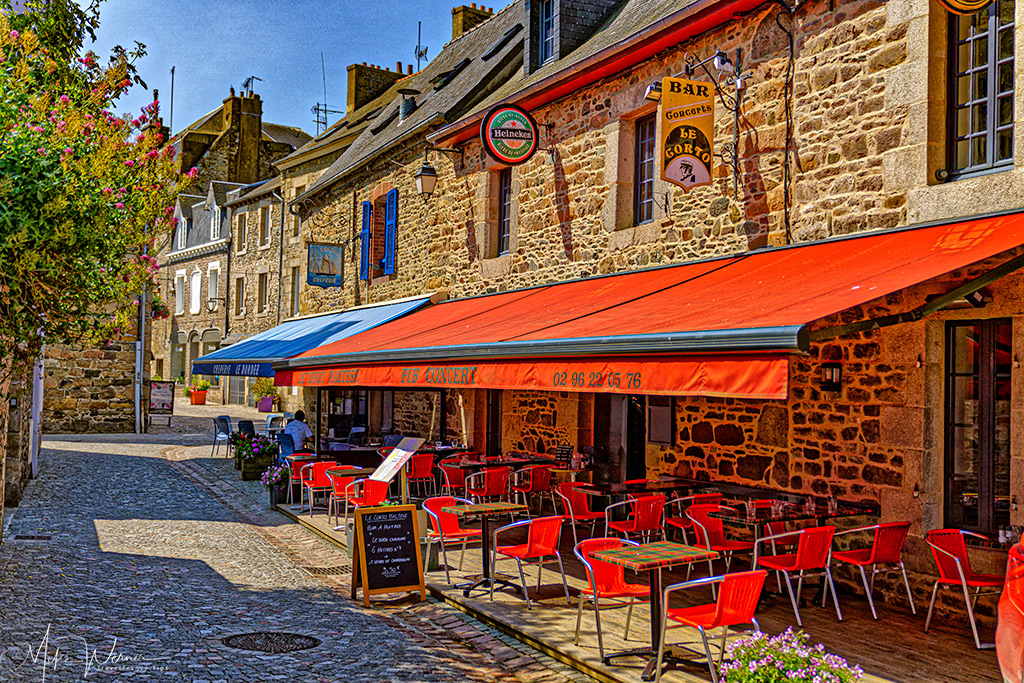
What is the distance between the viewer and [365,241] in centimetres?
1783

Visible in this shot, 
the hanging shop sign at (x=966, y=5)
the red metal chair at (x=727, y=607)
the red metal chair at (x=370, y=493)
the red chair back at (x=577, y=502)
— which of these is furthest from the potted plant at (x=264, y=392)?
the hanging shop sign at (x=966, y=5)

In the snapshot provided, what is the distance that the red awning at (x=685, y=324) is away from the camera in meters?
5.14

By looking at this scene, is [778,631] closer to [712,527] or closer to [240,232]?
[712,527]

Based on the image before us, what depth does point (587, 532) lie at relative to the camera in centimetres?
1033

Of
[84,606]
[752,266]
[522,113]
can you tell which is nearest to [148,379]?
[522,113]

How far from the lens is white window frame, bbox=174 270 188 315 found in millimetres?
39875

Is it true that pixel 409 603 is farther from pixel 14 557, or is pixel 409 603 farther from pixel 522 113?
pixel 522 113

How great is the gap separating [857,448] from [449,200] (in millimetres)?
8849

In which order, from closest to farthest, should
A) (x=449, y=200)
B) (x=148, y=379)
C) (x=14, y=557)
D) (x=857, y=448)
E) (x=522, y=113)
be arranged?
(x=857, y=448) < (x=14, y=557) < (x=522, y=113) < (x=449, y=200) < (x=148, y=379)

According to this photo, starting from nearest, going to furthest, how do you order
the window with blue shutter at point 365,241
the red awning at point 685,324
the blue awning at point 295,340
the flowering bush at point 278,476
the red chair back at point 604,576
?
the red awning at point 685,324 < the red chair back at point 604,576 < the flowering bush at point 278,476 < the blue awning at point 295,340 < the window with blue shutter at point 365,241

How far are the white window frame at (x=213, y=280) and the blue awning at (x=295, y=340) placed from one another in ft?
63.0

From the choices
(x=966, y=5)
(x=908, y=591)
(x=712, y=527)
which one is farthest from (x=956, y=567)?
(x=966, y=5)

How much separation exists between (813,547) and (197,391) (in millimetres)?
33461

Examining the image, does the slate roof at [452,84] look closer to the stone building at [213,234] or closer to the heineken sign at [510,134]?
the heineken sign at [510,134]
